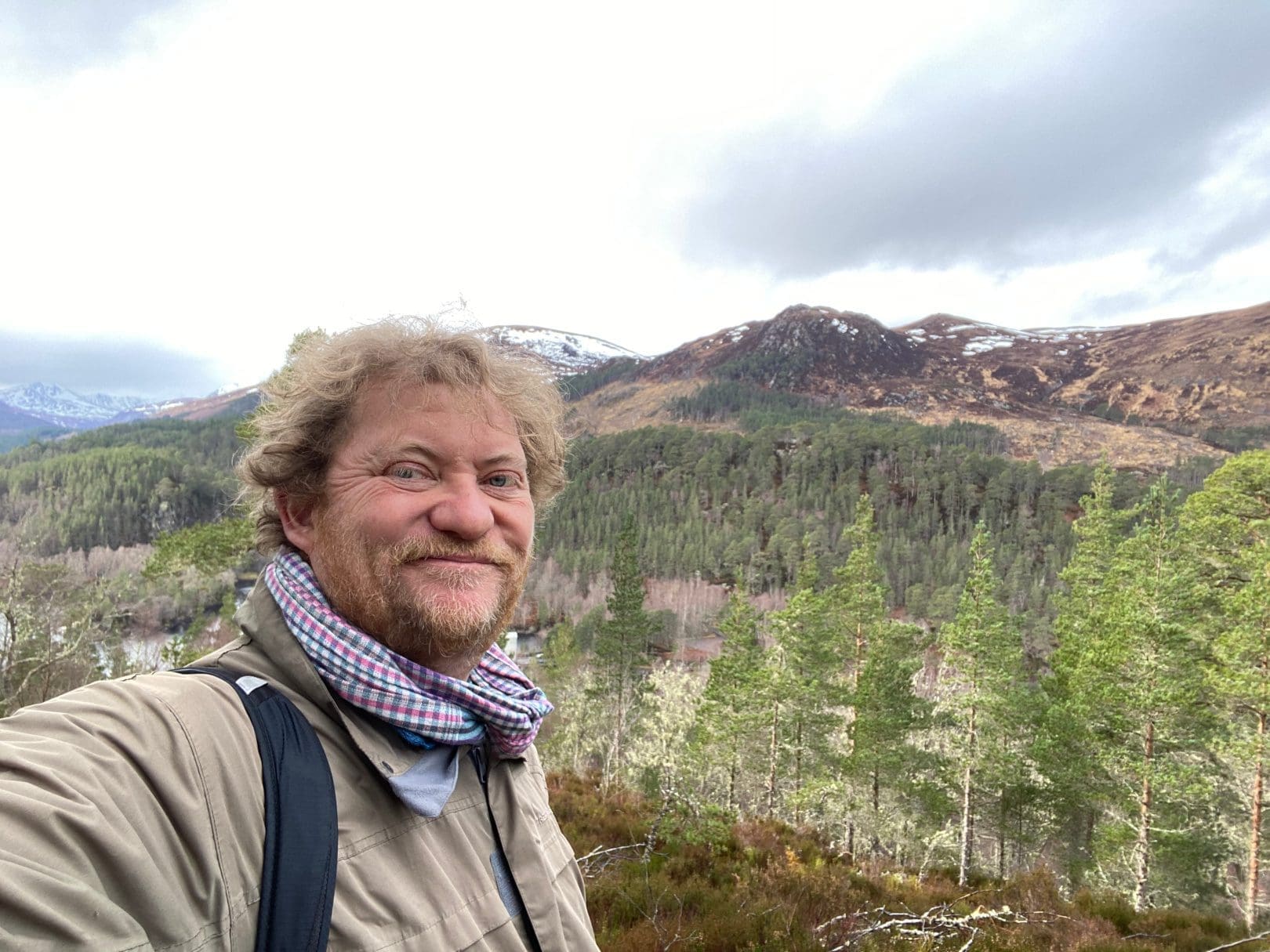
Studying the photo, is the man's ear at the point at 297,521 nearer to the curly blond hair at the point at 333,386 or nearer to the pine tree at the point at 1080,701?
the curly blond hair at the point at 333,386

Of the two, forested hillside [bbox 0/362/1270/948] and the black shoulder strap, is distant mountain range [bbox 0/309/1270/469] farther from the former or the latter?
the black shoulder strap

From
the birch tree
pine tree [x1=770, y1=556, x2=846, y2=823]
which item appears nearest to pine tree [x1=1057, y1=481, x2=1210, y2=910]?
the birch tree

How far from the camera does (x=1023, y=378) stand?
151250 mm

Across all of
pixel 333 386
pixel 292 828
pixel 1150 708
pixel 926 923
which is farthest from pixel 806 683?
pixel 292 828

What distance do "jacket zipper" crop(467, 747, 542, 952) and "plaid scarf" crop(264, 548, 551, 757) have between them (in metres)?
0.06

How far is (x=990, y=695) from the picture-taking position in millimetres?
13711

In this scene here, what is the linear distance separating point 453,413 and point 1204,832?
66.4 feet

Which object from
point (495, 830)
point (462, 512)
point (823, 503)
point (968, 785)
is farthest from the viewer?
point (823, 503)

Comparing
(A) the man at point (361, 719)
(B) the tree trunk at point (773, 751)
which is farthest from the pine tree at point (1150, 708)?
(A) the man at point (361, 719)

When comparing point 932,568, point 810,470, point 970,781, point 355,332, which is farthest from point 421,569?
point 810,470

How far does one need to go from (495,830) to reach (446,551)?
0.76 metres

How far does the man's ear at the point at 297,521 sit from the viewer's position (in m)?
1.74

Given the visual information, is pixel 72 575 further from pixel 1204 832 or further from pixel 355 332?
Result: pixel 1204 832

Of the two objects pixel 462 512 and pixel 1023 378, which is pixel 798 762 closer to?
pixel 462 512
